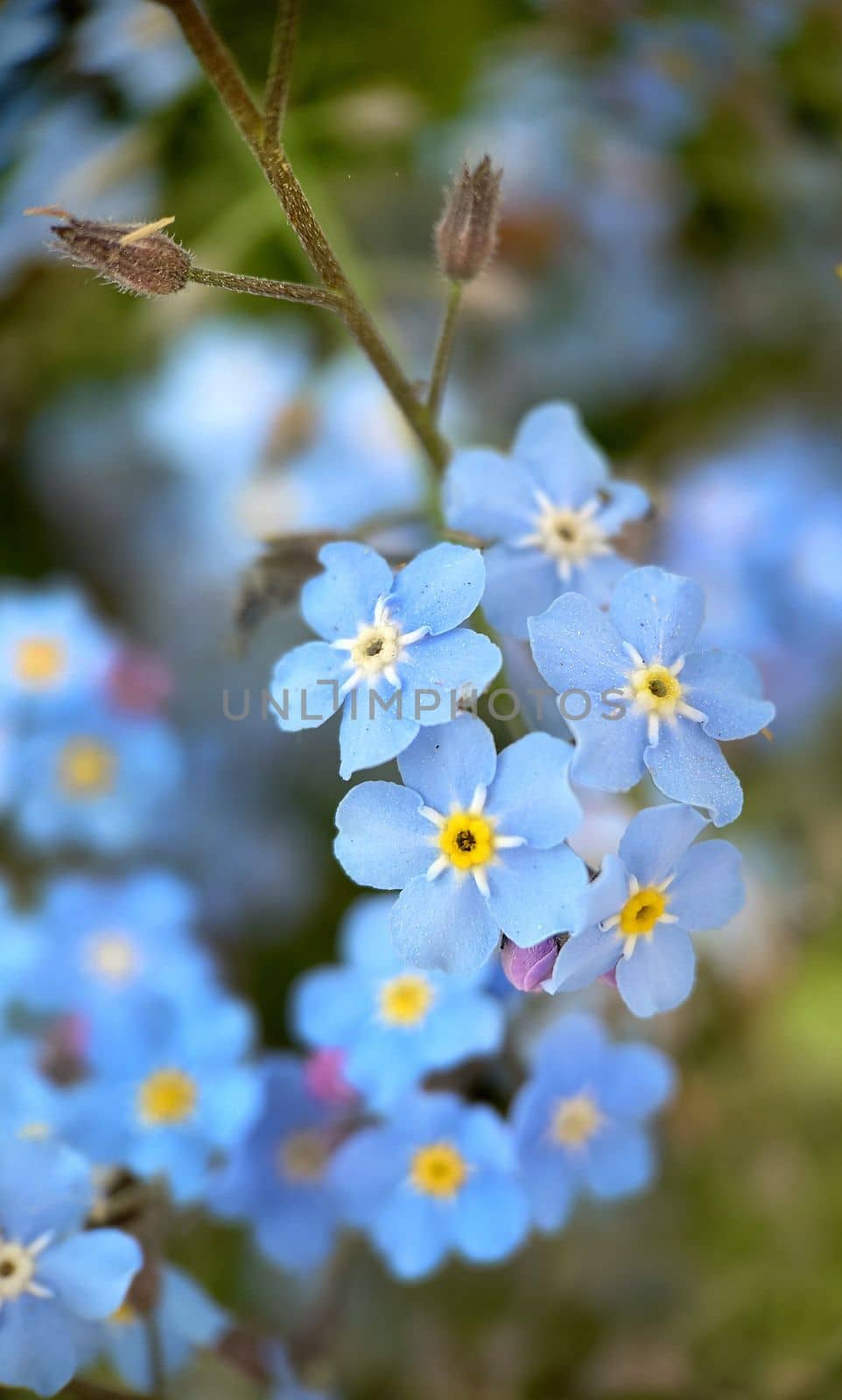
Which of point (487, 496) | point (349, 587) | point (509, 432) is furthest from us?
point (509, 432)

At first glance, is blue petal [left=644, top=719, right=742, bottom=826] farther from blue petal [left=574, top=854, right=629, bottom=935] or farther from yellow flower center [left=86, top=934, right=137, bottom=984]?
yellow flower center [left=86, top=934, right=137, bottom=984]

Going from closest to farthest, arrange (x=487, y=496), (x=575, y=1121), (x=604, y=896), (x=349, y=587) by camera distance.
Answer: (x=604, y=896) → (x=349, y=587) → (x=487, y=496) → (x=575, y=1121)

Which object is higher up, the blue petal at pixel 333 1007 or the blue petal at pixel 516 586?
the blue petal at pixel 516 586

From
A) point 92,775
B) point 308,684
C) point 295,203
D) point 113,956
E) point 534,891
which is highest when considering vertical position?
point 295,203

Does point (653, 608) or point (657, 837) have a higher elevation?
point (653, 608)

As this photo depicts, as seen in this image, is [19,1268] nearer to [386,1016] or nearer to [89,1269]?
[89,1269]

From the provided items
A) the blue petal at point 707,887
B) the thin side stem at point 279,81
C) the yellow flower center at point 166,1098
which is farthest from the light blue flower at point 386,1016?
the thin side stem at point 279,81

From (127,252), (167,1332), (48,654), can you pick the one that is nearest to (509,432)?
(48,654)

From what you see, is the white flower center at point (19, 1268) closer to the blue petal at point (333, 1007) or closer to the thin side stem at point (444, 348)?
the blue petal at point (333, 1007)
